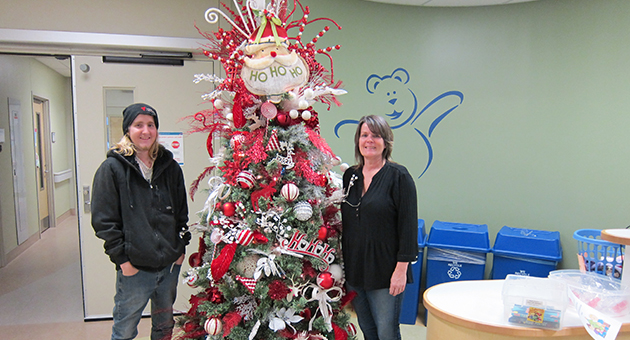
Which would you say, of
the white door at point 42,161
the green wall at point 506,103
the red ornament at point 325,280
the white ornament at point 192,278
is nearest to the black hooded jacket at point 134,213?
the white ornament at point 192,278

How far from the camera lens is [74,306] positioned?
10.0 feet

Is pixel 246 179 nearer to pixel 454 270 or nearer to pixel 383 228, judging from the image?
pixel 383 228

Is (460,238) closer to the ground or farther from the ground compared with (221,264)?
closer to the ground

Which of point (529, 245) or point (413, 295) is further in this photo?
point (413, 295)

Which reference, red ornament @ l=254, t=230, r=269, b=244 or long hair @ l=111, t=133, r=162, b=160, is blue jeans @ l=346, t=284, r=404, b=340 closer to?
red ornament @ l=254, t=230, r=269, b=244

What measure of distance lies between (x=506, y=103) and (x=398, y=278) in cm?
218

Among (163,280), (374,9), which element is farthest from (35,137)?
(374,9)

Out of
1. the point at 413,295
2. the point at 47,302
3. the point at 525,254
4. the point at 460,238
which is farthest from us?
the point at 47,302

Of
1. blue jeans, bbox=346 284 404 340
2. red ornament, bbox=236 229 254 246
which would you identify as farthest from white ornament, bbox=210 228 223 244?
blue jeans, bbox=346 284 404 340

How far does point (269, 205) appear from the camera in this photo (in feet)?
5.23

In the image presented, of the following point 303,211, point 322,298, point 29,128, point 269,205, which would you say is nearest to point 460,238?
point 322,298

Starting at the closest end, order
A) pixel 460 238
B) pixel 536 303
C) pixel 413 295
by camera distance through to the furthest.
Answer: pixel 536 303, pixel 460 238, pixel 413 295

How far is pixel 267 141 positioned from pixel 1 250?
13.7 ft

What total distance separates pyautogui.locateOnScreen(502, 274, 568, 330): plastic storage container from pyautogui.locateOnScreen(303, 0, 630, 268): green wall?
1.79m
